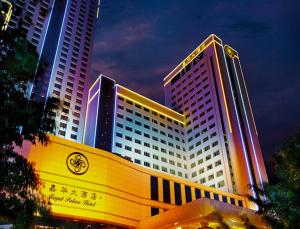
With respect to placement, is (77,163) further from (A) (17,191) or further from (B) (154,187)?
(A) (17,191)

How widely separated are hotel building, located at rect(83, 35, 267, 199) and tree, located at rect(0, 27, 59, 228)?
155ft

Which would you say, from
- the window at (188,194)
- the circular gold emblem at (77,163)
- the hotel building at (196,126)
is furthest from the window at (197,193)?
the circular gold emblem at (77,163)

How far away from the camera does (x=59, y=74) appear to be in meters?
64.4

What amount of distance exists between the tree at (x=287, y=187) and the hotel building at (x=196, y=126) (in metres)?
38.6

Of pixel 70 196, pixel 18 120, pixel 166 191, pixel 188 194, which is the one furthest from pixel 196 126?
pixel 18 120

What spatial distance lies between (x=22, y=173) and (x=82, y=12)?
7635 cm

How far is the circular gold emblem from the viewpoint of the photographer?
2779 cm

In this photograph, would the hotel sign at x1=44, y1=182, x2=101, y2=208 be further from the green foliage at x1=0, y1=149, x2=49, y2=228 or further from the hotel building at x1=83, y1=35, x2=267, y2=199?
the hotel building at x1=83, y1=35, x2=267, y2=199

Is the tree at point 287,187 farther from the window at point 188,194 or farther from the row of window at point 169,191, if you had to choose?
the window at point 188,194

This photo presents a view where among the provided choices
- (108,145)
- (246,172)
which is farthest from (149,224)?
(246,172)

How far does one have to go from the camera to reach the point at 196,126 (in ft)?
234

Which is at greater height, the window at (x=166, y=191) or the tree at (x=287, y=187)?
the window at (x=166, y=191)

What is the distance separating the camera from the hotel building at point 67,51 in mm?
60828

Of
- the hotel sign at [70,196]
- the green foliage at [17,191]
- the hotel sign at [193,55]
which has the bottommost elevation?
the green foliage at [17,191]
